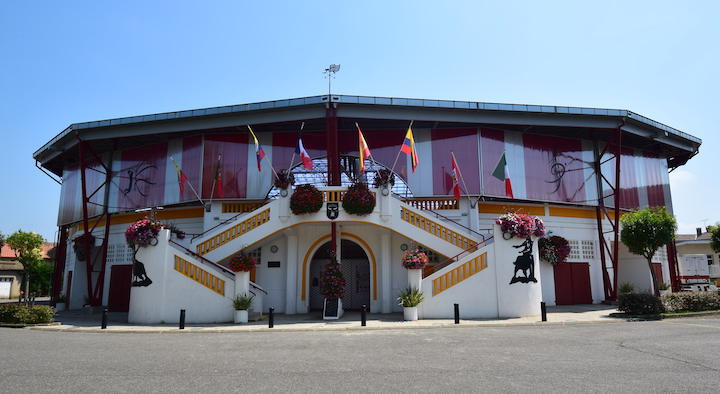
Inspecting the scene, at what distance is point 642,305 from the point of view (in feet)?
55.5

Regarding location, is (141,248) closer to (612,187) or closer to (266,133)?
(266,133)

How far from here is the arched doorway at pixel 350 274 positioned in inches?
895

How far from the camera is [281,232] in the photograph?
20.8 meters

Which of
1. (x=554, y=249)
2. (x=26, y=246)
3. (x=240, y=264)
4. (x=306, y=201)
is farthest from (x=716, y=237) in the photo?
(x=26, y=246)

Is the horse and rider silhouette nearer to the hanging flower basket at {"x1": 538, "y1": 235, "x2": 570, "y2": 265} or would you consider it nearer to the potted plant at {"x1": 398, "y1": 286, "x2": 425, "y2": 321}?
the potted plant at {"x1": 398, "y1": 286, "x2": 425, "y2": 321}

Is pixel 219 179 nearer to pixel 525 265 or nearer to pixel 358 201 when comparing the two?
pixel 358 201

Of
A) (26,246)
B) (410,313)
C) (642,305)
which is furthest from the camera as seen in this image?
(26,246)

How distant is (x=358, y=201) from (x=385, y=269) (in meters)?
3.96

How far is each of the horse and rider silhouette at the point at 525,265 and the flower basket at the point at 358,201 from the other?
6.02 m

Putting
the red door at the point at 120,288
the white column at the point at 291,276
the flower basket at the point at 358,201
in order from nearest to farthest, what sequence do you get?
the flower basket at the point at 358,201
the white column at the point at 291,276
the red door at the point at 120,288

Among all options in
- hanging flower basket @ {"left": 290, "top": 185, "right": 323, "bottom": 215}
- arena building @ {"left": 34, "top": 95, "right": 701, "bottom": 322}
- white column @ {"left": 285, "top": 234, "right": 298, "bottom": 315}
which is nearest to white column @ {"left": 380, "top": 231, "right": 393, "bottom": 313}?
arena building @ {"left": 34, "top": 95, "right": 701, "bottom": 322}

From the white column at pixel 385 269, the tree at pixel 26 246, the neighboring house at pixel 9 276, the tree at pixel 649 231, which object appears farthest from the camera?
the neighboring house at pixel 9 276

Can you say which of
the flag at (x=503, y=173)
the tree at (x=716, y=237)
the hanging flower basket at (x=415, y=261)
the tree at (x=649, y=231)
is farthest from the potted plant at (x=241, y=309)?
the tree at (x=716, y=237)

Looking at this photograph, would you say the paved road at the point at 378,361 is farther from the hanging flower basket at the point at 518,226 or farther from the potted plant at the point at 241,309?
the hanging flower basket at the point at 518,226
